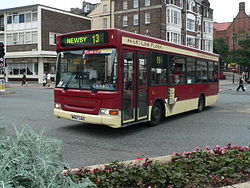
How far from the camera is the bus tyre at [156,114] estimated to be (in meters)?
9.95

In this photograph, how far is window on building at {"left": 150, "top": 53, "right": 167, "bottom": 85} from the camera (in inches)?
385

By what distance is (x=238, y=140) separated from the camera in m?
8.04

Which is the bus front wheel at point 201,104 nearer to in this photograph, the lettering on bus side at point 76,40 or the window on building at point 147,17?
the lettering on bus side at point 76,40

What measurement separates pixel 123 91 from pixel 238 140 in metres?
3.36

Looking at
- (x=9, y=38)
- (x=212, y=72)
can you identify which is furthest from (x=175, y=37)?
(x=212, y=72)

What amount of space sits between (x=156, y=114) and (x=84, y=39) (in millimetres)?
3522

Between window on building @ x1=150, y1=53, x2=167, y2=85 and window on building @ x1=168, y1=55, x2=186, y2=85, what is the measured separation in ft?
1.57

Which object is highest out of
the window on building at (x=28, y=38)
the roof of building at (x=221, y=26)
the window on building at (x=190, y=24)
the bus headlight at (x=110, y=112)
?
the roof of building at (x=221, y=26)

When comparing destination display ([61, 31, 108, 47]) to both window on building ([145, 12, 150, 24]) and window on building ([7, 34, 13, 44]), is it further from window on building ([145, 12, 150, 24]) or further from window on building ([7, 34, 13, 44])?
window on building ([145, 12, 150, 24])

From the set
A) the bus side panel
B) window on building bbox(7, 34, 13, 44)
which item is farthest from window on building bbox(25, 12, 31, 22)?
the bus side panel

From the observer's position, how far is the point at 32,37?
44594 millimetres

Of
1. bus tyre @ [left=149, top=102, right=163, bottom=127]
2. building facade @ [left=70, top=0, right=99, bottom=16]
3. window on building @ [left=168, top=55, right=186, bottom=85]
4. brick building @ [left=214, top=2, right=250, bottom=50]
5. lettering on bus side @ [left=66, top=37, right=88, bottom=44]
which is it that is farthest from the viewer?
brick building @ [left=214, top=2, right=250, bottom=50]

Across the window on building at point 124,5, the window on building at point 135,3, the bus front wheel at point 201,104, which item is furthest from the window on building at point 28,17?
the bus front wheel at point 201,104

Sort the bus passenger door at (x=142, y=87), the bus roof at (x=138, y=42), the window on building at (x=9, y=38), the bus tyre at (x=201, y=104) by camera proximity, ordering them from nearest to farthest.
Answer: the bus roof at (x=138, y=42)
the bus passenger door at (x=142, y=87)
the bus tyre at (x=201, y=104)
the window on building at (x=9, y=38)
